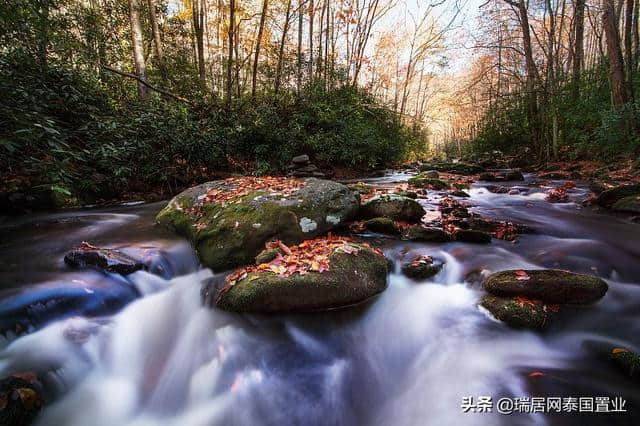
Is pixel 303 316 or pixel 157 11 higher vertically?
pixel 157 11

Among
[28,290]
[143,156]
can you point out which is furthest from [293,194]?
[143,156]

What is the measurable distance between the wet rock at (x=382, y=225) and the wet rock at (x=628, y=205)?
375cm

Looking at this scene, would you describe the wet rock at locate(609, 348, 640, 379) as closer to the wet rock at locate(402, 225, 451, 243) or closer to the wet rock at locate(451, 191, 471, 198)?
the wet rock at locate(402, 225, 451, 243)

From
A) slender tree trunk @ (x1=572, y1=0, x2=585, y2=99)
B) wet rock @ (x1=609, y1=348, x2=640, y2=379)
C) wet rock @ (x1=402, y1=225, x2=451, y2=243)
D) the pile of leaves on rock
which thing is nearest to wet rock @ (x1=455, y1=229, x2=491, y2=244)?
wet rock @ (x1=402, y1=225, x2=451, y2=243)

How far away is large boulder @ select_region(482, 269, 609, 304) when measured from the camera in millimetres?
2789

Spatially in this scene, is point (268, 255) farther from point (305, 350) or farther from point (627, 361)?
point (627, 361)

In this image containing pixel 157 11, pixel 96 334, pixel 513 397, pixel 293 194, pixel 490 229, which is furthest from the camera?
pixel 157 11

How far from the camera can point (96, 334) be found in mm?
2717

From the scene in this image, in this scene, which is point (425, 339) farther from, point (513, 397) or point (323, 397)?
point (323, 397)

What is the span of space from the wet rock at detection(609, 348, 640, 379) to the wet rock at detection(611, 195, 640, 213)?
154 inches

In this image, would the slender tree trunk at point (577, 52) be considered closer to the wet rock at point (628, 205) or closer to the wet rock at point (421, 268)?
the wet rock at point (628, 205)

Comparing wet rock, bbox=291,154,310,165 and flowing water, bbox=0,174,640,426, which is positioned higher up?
wet rock, bbox=291,154,310,165

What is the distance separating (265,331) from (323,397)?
0.74 meters

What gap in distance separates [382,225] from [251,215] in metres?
1.86
